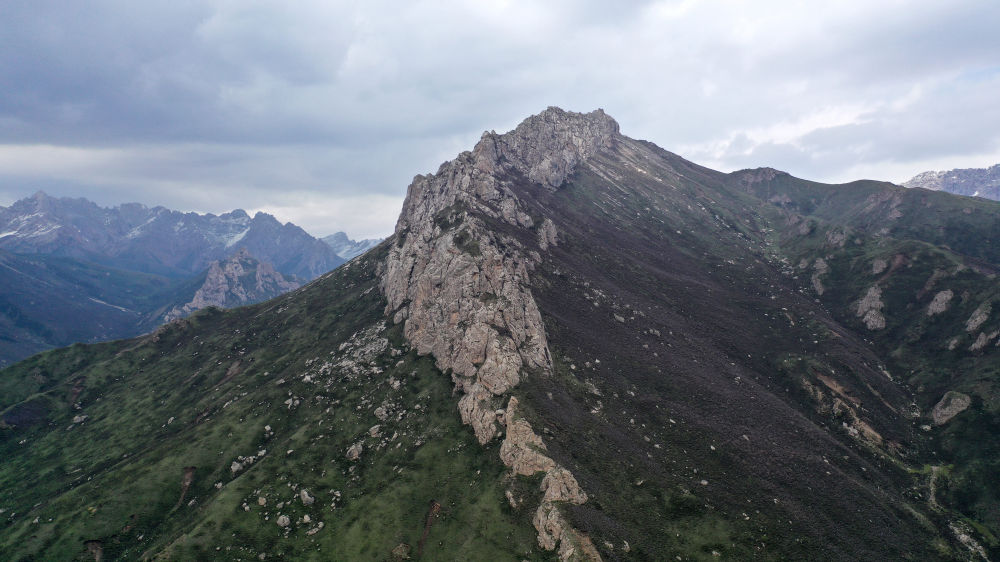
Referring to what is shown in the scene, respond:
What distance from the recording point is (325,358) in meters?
156

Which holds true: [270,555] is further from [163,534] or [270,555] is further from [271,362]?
[271,362]

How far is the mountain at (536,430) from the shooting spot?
288ft

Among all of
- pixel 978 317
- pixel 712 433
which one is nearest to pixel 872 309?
pixel 978 317

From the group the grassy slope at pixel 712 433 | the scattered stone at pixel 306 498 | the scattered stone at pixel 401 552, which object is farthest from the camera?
the scattered stone at pixel 306 498

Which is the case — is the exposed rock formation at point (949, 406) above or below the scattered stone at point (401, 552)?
above

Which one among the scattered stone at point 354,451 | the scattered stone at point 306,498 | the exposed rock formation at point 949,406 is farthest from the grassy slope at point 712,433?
the scattered stone at point 306,498

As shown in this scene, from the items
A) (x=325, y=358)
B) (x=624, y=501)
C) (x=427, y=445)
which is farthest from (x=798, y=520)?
(x=325, y=358)

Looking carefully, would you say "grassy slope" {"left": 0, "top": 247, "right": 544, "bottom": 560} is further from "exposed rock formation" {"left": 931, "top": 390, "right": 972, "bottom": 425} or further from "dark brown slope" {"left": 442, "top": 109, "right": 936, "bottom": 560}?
"exposed rock formation" {"left": 931, "top": 390, "right": 972, "bottom": 425}

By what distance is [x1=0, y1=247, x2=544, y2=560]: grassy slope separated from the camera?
9156 cm

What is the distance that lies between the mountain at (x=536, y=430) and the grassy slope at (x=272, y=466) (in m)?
0.69

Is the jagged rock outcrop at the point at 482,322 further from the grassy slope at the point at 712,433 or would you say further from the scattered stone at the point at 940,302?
the scattered stone at the point at 940,302

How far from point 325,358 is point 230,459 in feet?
142

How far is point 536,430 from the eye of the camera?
9706 centimetres

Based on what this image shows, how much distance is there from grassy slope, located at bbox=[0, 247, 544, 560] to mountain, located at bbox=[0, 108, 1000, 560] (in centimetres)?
69
